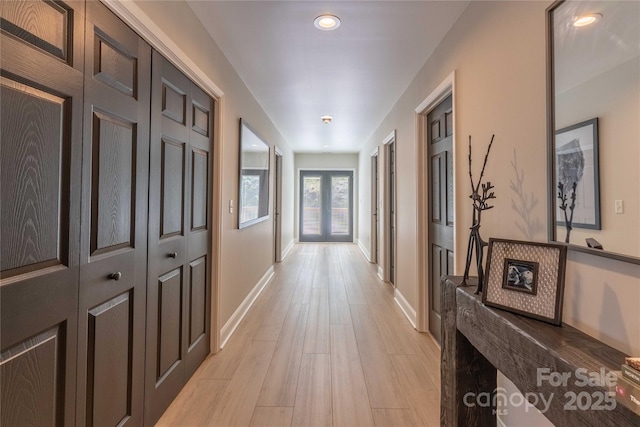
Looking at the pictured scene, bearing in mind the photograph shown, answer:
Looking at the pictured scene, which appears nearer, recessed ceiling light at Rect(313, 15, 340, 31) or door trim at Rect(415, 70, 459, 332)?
recessed ceiling light at Rect(313, 15, 340, 31)

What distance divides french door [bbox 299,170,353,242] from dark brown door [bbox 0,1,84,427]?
6.94m

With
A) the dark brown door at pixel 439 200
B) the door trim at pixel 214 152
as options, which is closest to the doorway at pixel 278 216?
the door trim at pixel 214 152

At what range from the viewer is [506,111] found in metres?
1.42

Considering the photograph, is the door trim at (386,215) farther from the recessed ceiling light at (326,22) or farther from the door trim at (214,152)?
the door trim at (214,152)

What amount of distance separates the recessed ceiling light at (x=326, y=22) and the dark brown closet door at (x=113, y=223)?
1.10 meters

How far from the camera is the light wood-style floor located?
1666 mm

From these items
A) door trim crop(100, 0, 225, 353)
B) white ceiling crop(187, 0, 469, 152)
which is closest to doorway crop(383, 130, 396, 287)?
white ceiling crop(187, 0, 469, 152)

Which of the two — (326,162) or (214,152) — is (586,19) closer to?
(214,152)

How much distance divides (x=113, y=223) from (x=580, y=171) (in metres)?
1.82

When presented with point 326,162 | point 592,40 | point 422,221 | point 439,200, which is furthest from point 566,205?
point 326,162

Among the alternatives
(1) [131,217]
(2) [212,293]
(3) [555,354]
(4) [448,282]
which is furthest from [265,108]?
(3) [555,354]

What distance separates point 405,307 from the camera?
3.13 meters

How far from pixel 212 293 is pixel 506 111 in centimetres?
231

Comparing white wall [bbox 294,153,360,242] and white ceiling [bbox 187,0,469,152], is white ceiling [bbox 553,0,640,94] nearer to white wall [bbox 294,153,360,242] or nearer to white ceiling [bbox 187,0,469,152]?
white ceiling [bbox 187,0,469,152]
